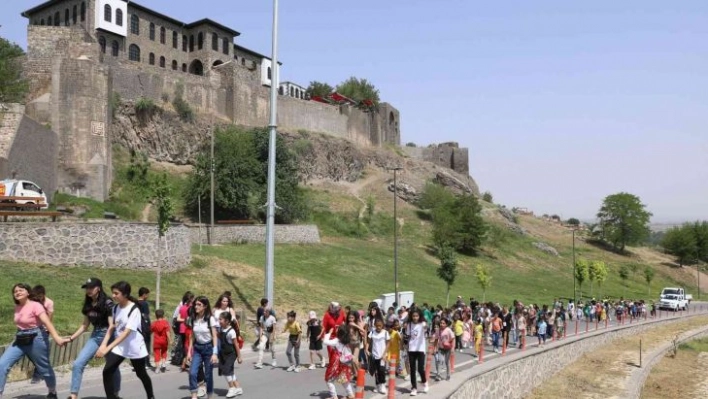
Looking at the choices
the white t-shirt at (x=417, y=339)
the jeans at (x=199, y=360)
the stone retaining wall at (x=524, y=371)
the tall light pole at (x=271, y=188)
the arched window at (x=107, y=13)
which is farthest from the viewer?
the arched window at (x=107, y=13)

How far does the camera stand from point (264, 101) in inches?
2707

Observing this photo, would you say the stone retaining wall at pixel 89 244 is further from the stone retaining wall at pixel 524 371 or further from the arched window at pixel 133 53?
the arched window at pixel 133 53

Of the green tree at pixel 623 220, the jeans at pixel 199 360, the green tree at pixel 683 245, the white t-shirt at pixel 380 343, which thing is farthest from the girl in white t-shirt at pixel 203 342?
the green tree at pixel 683 245

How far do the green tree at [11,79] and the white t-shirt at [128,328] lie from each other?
33.8 meters

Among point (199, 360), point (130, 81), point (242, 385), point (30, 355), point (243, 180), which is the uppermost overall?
point (130, 81)

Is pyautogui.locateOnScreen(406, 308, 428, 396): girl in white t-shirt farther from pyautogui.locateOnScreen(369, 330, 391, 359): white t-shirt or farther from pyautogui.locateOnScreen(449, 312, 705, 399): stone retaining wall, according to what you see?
pyautogui.locateOnScreen(449, 312, 705, 399): stone retaining wall

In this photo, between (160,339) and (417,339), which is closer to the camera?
(417,339)

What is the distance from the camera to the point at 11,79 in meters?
39.3

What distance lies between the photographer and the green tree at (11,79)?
37562 millimetres

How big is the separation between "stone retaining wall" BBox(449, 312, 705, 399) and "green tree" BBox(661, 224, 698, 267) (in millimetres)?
71327

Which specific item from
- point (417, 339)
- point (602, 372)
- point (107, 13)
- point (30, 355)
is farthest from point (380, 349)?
point (107, 13)

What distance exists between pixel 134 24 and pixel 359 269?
124 feet

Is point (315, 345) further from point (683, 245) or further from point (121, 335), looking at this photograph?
point (683, 245)

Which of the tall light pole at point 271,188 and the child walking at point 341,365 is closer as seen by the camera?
the child walking at point 341,365
